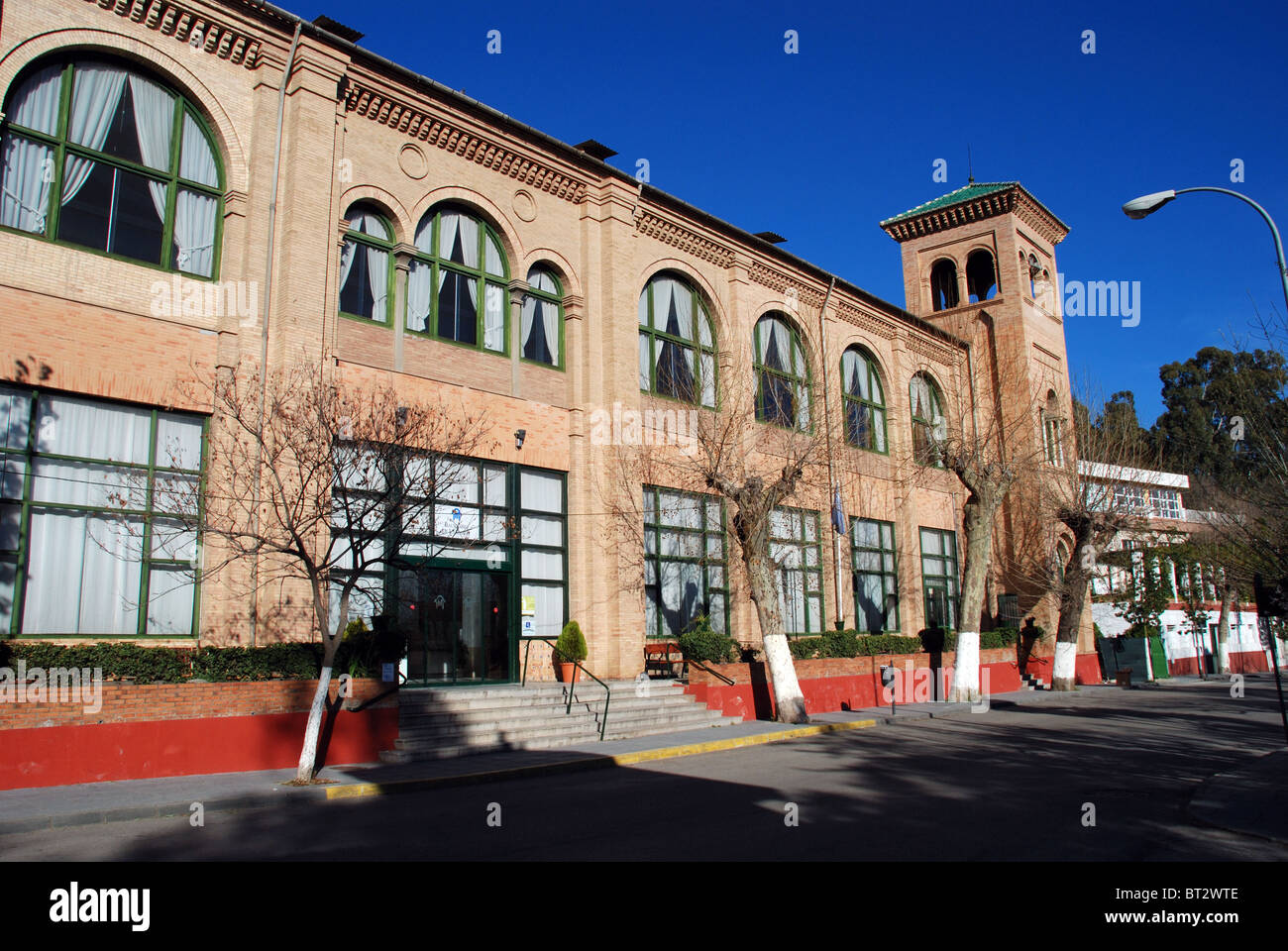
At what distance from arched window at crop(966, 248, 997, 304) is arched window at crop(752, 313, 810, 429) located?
1393 centimetres

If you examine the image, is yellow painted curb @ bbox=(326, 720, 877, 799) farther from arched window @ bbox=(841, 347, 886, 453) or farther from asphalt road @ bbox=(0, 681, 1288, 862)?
arched window @ bbox=(841, 347, 886, 453)

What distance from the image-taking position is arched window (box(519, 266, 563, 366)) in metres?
20.7

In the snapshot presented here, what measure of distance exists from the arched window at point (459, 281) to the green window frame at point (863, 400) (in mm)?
12670

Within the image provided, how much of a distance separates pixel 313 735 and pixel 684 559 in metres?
11.8

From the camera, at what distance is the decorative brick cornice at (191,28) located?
50.2 feet

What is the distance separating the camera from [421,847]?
817 centimetres

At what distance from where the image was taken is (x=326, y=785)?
11828 millimetres

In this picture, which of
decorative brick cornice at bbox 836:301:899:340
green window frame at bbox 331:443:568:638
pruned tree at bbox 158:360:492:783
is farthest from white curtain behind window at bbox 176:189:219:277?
decorative brick cornice at bbox 836:301:899:340

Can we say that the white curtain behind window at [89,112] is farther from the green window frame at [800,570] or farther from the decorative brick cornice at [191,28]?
the green window frame at [800,570]

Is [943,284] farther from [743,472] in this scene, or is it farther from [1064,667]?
[743,472]

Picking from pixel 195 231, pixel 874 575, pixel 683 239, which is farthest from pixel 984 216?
pixel 195 231

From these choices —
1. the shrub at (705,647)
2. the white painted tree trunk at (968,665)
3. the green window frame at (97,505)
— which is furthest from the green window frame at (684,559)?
the green window frame at (97,505)
